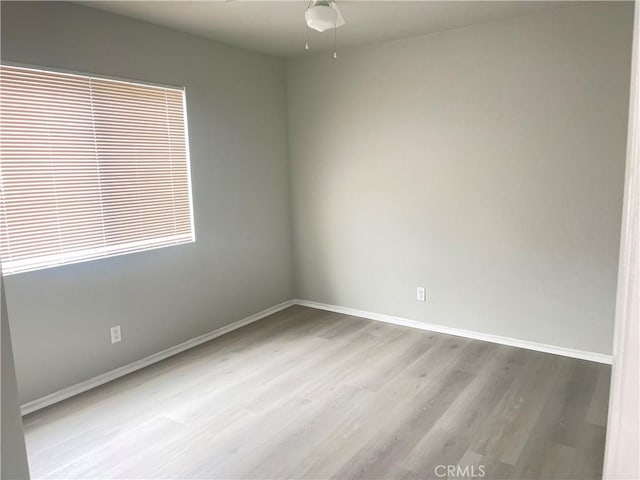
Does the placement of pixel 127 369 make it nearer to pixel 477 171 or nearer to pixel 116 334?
pixel 116 334

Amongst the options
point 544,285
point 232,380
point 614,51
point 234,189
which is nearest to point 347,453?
point 232,380

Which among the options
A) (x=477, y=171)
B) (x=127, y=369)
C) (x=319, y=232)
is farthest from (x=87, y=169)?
(x=477, y=171)

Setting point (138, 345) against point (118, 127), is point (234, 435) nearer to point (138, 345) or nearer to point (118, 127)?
point (138, 345)

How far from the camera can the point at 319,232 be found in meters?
4.42

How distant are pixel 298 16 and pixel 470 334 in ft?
9.20

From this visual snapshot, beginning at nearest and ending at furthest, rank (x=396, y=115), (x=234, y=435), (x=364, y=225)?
(x=234, y=435) < (x=396, y=115) < (x=364, y=225)

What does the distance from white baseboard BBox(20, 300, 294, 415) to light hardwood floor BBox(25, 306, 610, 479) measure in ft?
0.23

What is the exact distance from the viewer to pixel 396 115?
12.4 feet

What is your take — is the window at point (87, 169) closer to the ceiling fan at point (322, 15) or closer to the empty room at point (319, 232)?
the empty room at point (319, 232)

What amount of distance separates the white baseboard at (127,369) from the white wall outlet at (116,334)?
0.21 m

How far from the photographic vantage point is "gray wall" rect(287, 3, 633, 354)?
3006mm

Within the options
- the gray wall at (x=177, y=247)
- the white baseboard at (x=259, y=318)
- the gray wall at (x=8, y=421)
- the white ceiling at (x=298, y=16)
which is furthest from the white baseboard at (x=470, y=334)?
the gray wall at (x=8, y=421)

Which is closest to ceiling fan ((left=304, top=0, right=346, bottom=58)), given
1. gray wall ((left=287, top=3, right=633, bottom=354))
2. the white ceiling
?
the white ceiling

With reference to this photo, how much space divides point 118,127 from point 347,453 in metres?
2.54
